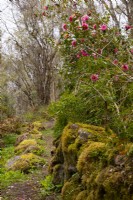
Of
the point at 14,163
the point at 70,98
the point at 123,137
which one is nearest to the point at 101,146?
the point at 123,137

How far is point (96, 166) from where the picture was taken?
4.20 metres

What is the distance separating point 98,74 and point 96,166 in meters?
2.75

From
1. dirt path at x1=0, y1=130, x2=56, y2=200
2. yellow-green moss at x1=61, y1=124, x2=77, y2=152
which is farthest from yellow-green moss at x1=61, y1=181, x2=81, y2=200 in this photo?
yellow-green moss at x1=61, y1=124, x2=77, y2=152

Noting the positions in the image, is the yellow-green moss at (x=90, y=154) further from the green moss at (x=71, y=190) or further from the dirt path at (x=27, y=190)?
the dirt path at (x=27, y=190)

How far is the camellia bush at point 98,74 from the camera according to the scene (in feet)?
17.6

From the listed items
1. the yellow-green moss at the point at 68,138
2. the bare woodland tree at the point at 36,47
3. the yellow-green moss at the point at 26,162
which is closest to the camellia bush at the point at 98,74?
the yellow-green moss at the point at 68,138

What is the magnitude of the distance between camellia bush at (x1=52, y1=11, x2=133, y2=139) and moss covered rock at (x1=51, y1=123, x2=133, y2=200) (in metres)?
0.37

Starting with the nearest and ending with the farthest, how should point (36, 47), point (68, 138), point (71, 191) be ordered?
point (71, 191) → point (68, 138) → point (36, 47)

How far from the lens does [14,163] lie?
8.18 meters

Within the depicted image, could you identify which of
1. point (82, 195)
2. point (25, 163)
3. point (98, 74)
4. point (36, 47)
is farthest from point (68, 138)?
point (36, 47)

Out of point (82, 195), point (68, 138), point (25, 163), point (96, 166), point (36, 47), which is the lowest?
point (82, 195)

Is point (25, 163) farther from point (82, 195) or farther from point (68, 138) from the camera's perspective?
point (82, 195)

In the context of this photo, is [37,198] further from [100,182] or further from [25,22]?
[25,22]

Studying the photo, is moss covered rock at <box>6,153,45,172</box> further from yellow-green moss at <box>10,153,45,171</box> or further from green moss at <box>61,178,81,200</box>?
green moss at <box>61,178,81,200</box>
